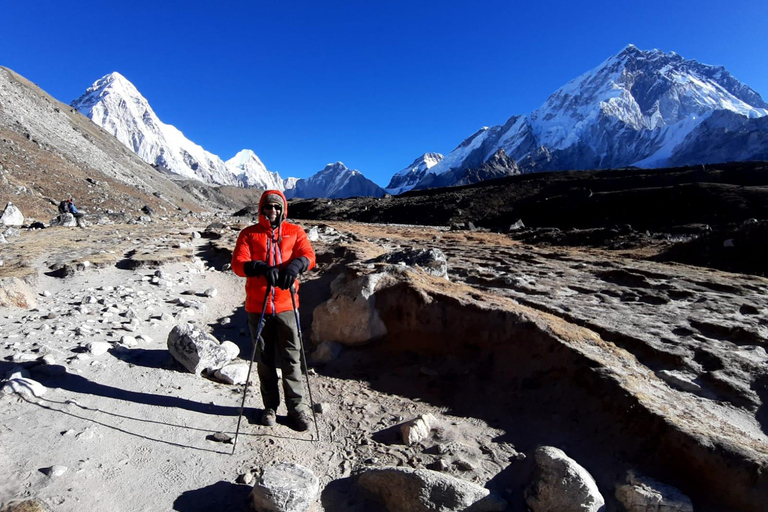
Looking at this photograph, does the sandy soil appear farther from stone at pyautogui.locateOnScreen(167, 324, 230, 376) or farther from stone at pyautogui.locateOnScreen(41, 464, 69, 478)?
stone at pyautogui.locateOnScreen(167, 324, 230, 376)

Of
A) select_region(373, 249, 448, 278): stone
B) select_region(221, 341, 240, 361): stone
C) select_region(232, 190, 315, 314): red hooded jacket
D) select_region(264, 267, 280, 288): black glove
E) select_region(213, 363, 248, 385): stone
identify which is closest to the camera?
select_region(264, 267, 280, 288): black glove

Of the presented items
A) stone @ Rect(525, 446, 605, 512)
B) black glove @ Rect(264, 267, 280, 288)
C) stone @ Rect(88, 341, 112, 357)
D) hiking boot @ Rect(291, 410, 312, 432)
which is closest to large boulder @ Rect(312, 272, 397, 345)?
hiking boot @ Rect(291, 410, 312, 432)

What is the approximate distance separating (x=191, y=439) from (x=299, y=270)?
2.02 m

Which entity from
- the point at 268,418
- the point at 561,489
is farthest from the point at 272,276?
the point at 561,489

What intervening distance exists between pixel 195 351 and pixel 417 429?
3.18 metres

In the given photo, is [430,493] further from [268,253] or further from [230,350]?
[230,350]

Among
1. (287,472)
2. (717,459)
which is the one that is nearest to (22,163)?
(287,472)

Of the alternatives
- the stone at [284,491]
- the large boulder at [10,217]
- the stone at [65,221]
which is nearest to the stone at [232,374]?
the stone at [284,491]

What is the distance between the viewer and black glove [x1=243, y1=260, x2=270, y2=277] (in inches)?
179

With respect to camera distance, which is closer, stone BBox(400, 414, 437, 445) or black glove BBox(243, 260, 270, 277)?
stone BBox(400, 414, 437, 445)

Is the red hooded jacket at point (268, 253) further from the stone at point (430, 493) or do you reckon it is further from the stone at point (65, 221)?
the stone at point (65, 221)

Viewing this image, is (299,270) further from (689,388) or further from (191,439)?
(689,388)

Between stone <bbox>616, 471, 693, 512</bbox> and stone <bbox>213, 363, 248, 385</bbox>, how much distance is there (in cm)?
439

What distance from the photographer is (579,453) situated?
162 inches
